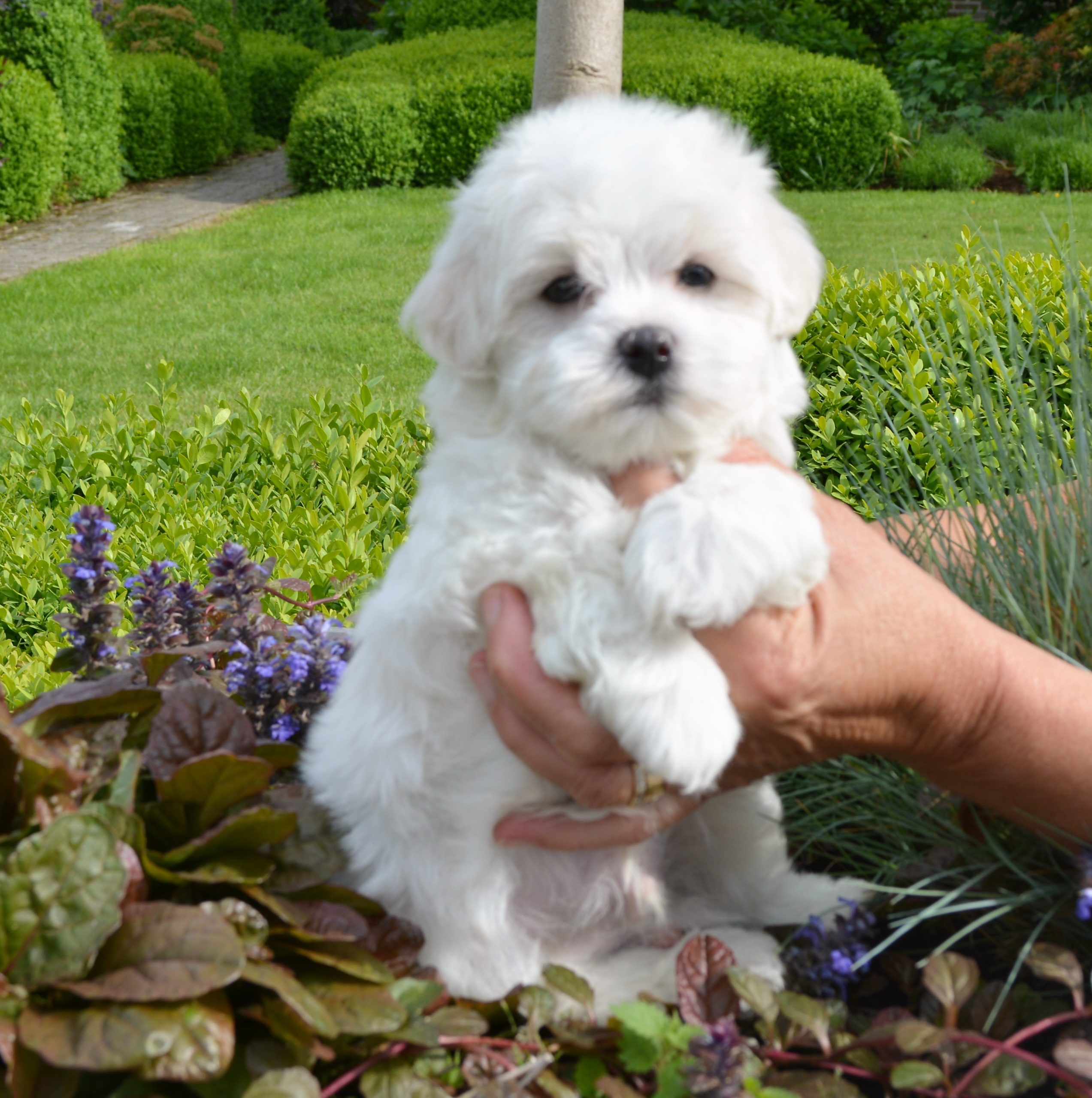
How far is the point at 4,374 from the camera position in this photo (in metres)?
8.88

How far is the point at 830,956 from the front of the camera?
197cm

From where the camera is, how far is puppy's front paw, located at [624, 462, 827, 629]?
1.71m

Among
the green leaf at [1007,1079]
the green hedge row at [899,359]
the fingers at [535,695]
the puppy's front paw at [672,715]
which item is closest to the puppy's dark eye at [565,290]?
the fingers at [535,695]

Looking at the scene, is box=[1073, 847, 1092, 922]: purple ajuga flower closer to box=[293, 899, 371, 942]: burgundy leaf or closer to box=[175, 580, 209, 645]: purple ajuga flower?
box=[293, 899, 371, 942]: burgundy leaf

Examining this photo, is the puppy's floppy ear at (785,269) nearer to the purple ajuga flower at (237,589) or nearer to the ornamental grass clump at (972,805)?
the ornamental grass clump at (972,805)

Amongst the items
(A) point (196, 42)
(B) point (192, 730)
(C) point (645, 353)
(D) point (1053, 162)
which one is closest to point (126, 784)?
(B) point (192, 730)

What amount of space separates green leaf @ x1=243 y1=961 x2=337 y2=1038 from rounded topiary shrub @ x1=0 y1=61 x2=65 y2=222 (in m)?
14.3

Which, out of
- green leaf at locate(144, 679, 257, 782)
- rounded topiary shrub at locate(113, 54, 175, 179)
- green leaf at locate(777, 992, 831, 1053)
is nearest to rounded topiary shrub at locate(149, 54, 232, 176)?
rounded topiary shrub at locate(113, 54, 175, 179)

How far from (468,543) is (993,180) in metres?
14.8

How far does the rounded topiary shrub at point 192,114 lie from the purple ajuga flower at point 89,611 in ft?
57.4

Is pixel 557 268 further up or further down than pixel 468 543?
further up

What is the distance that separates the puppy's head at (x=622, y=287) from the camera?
195 cm

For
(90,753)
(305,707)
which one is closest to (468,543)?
(90,753)

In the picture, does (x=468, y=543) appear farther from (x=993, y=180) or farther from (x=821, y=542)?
(x=993, y=180)
